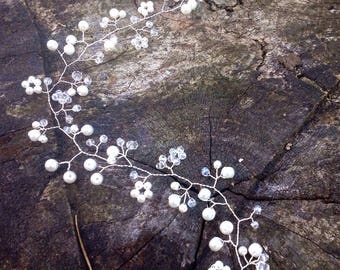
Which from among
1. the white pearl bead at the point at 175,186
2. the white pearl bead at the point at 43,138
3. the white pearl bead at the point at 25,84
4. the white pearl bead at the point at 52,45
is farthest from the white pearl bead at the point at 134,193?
the white pearl bead at the point at 52,45

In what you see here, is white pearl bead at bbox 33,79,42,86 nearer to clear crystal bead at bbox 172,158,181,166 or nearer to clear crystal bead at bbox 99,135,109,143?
clear crystal bead at bbox 99,135,109,143

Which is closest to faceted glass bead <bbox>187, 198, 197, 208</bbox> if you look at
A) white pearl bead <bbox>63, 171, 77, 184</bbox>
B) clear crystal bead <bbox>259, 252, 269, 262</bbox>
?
clear crystal bead <bbox>259, 252, 269, 262</bbox>

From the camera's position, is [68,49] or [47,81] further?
[68,49]

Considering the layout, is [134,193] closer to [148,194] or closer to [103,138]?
[148,194]

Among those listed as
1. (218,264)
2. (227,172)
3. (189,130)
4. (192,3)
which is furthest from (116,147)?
(192,3)

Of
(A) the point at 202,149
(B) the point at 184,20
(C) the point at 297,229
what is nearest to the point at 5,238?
(A) the point at 202,149

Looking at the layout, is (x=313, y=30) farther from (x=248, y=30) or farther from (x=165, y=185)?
(x=165, y=185)

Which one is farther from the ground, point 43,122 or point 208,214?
point 43,122
